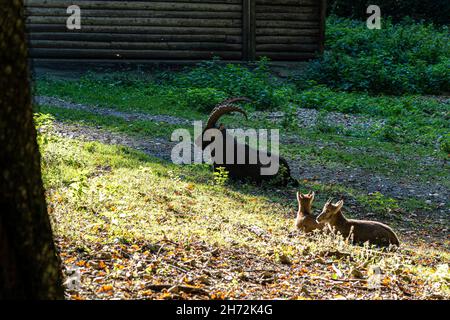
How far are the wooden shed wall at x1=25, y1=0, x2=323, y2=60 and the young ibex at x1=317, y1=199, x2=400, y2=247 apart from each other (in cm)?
1568

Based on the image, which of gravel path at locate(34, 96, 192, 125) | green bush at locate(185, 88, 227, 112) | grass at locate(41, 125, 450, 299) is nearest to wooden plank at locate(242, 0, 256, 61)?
green bush at locate(185, 88, 227, 112)

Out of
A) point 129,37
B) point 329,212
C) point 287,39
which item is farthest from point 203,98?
point 329,212

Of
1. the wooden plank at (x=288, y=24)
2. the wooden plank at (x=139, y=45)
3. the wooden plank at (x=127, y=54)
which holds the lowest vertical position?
the wooden plank at (x=127, y=54)

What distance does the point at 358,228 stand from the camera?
26.7 ft

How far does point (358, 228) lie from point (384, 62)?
53.1ft

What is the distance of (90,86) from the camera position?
19.4m

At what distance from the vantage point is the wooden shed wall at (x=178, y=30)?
22.1 m

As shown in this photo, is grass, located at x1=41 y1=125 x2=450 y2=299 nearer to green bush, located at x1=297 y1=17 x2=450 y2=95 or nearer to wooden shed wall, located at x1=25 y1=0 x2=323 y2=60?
green bush, located at x1=297 y1=17 x2=450 y2=95

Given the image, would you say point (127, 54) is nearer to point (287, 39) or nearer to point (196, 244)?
point (287, 39)

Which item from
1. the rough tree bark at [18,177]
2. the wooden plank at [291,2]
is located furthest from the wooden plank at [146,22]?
the rough tree bark at [18,177]

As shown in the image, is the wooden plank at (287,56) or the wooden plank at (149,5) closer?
the wooden plank at (149,5)

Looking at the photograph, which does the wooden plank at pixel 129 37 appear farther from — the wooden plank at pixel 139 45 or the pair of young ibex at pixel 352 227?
the pair of young ibex at pixel 352 227
